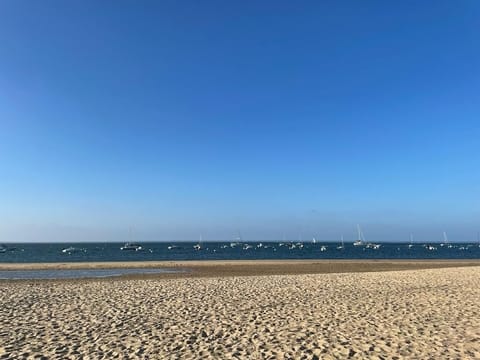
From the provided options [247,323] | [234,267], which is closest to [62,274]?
[234,267]

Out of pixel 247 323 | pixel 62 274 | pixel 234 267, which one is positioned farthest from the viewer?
pixel 234 267

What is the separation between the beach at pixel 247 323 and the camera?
372 inches

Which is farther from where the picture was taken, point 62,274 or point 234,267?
point 234,267

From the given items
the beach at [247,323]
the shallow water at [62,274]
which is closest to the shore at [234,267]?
the shallow water at [62,274]

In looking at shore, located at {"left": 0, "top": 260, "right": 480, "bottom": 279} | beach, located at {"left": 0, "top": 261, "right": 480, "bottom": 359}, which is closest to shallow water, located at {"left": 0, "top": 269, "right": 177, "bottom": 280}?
shore, located at {"left": 0, "top": 260, "right": 480, "bottom": 279}

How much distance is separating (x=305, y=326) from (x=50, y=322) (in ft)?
27.3

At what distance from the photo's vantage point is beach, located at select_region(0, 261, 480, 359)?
9445 mm

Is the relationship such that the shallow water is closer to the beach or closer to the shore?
the shore

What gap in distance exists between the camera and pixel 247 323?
12.5 meters

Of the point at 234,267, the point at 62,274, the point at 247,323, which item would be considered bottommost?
the point at 234,267

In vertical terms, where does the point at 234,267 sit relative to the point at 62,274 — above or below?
below

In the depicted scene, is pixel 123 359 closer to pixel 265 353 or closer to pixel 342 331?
pixel 265 353

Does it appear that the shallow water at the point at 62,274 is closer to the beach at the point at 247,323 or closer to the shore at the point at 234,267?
the shore at the point at 234,267

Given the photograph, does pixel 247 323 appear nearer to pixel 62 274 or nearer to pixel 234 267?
pixel 62 274
